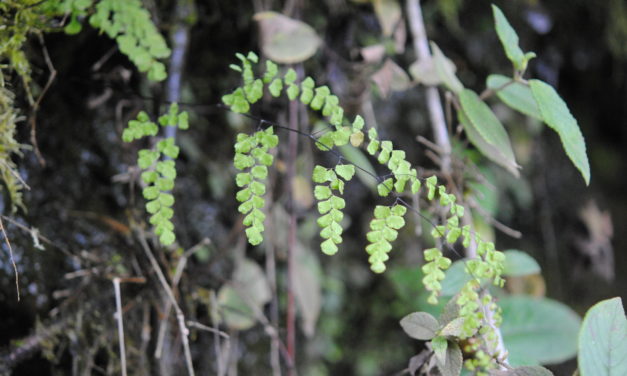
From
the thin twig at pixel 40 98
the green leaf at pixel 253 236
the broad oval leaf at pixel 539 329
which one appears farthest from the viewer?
the broad oval leaf at pixel 539 329

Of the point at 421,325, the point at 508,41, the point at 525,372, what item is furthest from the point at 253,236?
the point at 508,41

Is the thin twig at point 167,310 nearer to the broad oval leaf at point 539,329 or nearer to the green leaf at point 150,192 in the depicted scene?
the green leaf at point 150,192

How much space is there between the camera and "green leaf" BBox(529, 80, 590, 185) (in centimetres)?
84

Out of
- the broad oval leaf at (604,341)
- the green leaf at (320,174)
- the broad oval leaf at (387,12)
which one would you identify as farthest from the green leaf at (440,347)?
the broad oval leaf at (387,12)

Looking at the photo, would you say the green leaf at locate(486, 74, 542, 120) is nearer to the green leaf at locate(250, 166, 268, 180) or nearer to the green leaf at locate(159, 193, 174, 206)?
the green leaf at locate(250, 166, 268, 180)

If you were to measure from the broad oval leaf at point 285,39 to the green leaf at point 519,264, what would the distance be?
628 millimetres

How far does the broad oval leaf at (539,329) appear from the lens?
4.11ft

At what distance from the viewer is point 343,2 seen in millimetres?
1512

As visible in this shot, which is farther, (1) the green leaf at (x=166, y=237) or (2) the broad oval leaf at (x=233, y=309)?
(2) the broad oval leaf at (x=233, y=309)

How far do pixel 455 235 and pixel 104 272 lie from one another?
760 mm

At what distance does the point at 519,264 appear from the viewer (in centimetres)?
117

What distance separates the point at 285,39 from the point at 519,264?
2.36 feet

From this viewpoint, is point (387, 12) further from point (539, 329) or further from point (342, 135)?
point (539, 329)

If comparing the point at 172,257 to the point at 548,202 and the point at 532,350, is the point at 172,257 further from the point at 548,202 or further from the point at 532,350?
the point at 548,202
